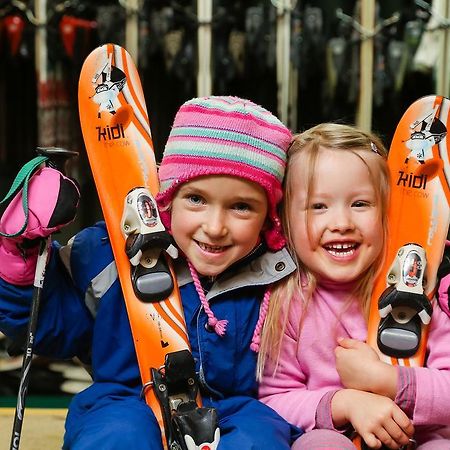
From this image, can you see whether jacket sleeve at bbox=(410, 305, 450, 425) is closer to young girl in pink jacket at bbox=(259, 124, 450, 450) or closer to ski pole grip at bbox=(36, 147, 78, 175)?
young girl in pink jacket at bbox=(259, 124, 450, 450)

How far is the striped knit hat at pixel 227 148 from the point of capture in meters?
1.31

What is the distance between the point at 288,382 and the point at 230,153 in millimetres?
442

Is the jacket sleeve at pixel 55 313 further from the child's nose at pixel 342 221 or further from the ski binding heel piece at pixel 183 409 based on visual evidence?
the child's nose at pixel 342 221

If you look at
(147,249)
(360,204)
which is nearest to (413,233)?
(360,204)

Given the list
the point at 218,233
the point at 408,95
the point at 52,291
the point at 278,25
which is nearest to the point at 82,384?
the point at 52,291

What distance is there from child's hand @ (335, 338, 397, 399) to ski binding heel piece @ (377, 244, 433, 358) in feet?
0.20

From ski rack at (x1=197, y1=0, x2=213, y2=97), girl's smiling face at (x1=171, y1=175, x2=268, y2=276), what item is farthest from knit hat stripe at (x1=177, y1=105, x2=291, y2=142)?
ski rack at (x1=197, y1=0, x2=213, y2=97)

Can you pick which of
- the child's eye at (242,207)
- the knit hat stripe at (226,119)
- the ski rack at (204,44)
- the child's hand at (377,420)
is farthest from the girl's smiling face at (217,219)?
the ski rack at (204,44)

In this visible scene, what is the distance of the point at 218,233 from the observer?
129 centimetres

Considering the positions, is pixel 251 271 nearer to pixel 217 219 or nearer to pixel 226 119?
pixel 217 219

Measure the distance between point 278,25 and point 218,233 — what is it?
2.26 m

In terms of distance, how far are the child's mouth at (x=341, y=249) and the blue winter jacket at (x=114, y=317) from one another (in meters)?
0.08

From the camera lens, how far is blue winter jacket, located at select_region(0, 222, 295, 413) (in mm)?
1343

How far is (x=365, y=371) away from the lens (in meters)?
1.29
